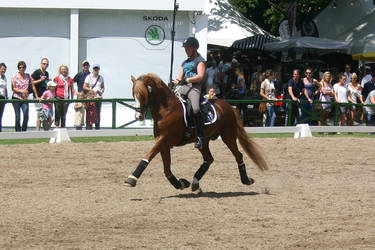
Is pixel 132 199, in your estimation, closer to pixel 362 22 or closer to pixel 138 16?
pixel 138 16

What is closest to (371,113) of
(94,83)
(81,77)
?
(94,83)

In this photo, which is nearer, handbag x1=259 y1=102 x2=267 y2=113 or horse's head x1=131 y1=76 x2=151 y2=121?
horse's head x1=131 y1=76 x2=151 y2=121

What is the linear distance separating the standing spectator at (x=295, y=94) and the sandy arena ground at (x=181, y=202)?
4.02 m

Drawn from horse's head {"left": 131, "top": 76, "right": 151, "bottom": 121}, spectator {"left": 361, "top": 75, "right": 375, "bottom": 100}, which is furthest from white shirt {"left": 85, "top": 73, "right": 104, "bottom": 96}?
horse's head {"left": 131, "top": 76, "right": 151, "bottom": 121}

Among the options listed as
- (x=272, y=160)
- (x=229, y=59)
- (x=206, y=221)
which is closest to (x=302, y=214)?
(x=206, y=221)

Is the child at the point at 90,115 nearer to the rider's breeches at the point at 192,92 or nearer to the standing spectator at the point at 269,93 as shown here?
the standing spectator at the point at 269,93

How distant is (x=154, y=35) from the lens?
75.3 ft

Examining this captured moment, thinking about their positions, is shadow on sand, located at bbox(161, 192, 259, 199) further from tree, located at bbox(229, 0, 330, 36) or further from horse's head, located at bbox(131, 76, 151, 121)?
tree, located at bbox(229, 0, 330, 36)

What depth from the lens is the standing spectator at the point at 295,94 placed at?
69.2ft

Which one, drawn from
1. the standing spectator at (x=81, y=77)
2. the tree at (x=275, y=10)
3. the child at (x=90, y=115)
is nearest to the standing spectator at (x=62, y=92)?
the standing spectator at (x=81, y=77)

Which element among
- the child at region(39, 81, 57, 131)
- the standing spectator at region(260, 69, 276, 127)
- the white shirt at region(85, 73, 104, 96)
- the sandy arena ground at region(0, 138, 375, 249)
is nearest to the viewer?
the sandy arena ground at region(0, 138, 375, 249)

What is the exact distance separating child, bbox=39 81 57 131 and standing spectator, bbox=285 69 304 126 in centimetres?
600

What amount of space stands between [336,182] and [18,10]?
39.8 ft

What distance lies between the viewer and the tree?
33.2m
